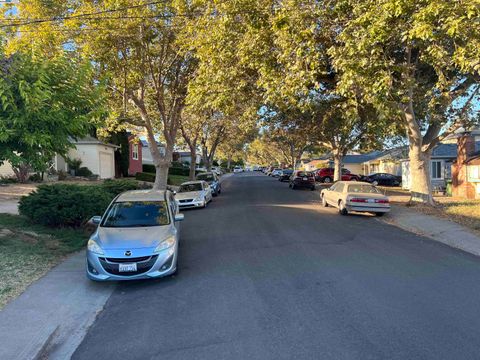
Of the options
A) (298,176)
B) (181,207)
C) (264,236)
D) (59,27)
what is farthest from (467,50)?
(298,176)

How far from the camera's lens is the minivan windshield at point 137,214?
7.90 metres

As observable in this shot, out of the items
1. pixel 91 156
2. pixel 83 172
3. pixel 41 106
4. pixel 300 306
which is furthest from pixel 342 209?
pixel 91 156

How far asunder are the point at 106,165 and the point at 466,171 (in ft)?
90.8

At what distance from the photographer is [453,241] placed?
35.1 feet

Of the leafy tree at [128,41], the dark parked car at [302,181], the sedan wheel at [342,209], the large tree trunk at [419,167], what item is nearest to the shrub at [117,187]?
the leafy tree at [128,41]

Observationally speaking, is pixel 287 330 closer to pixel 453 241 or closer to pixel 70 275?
pixel 70 275

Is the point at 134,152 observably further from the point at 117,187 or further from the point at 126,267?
the point at 126,267

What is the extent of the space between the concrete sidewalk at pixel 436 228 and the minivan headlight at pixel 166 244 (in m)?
7.09

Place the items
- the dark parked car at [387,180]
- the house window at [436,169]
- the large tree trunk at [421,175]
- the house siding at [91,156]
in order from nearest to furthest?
1. the large tree trunk at [421,175]
2. the house siding at [91,156]
3. the house window at [436,169]
4. the dark parked car at [387,180]

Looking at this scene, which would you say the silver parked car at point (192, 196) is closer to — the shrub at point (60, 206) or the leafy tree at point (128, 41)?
the leafy tree at point (128, 41)

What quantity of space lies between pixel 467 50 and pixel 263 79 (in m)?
5.74

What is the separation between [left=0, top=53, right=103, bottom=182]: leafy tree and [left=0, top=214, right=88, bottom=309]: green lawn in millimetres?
1906

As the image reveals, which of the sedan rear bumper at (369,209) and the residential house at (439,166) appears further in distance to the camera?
the residential house at (439,166)

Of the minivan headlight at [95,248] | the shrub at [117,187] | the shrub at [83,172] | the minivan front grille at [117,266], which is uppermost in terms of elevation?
the shrub at [83,172]
